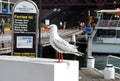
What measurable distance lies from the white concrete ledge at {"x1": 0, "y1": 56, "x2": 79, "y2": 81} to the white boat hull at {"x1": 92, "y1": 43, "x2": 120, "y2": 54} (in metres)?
27.9

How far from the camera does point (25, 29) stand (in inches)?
630

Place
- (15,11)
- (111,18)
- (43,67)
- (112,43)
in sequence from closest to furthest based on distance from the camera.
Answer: (43,67), (15,11), (112,43), (111,18)

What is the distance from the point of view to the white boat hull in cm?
3847

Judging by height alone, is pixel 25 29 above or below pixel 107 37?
above

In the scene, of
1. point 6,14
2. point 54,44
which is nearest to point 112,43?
point 54,44

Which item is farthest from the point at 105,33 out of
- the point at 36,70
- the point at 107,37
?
the point at 36,70

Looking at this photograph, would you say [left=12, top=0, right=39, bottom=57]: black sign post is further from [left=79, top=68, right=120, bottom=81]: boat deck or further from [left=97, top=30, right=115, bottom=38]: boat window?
[left=97, top=30, right=115, bottom=38]: boat window

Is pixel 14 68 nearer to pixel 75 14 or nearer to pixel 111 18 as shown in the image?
pixel 111 18

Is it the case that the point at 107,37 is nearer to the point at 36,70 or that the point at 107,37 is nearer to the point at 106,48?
the point at 106,48

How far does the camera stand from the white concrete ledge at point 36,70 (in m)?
10.0

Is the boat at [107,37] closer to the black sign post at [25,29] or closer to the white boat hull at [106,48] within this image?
the white boat hull at [106,48]

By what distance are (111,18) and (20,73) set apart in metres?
32.2

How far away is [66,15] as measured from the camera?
10169 centimetres

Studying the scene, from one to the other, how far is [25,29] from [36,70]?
5.93 metres
